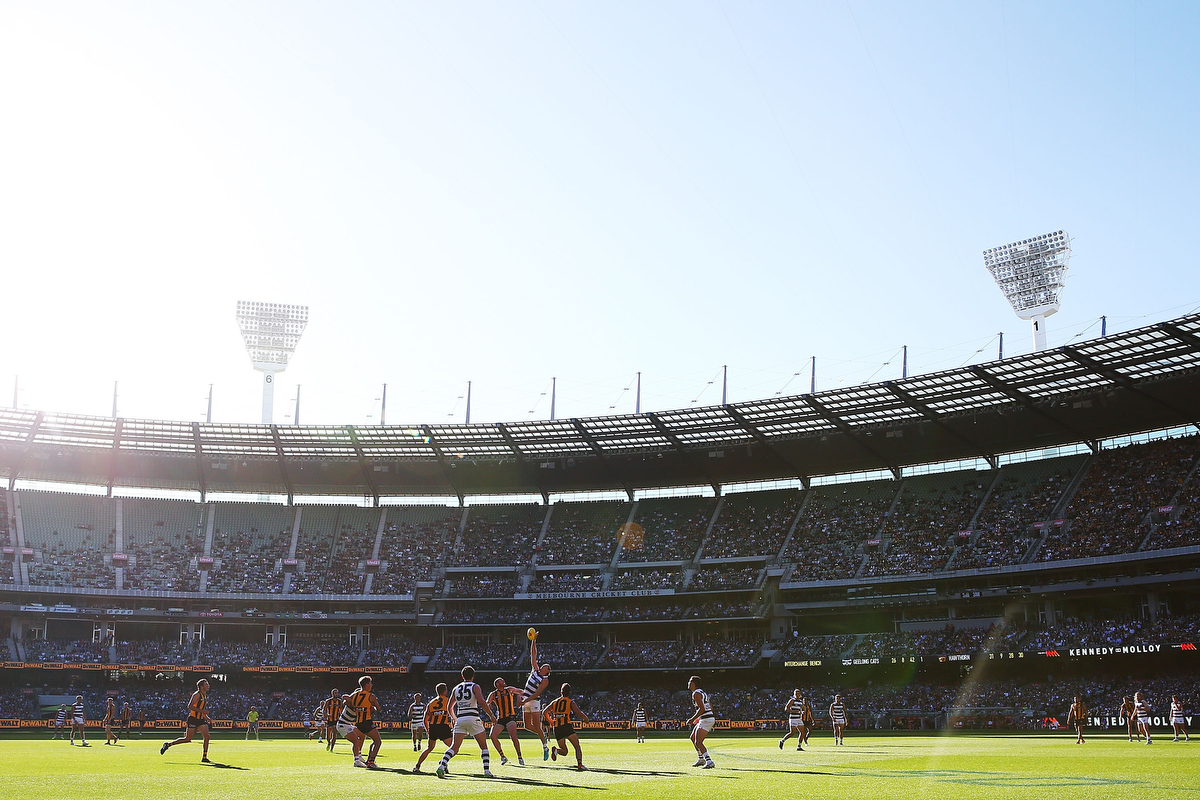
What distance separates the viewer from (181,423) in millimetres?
70250

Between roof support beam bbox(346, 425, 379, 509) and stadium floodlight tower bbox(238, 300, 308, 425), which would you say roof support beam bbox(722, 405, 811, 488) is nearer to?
roof support beam bbox(346, 425, 379, 509)

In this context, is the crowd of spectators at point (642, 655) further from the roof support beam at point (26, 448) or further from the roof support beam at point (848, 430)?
the roof support beam at point (26, 448)

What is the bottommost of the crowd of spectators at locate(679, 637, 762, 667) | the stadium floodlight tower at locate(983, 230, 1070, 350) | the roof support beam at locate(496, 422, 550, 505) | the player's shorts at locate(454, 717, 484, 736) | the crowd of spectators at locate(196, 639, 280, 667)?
the crowd of spectators at locate(196, 639, 280, 667)

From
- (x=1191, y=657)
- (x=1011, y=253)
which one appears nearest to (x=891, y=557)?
(x=1191, y=657)

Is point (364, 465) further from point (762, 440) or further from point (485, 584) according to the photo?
point (762, 440)

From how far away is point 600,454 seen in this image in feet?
245

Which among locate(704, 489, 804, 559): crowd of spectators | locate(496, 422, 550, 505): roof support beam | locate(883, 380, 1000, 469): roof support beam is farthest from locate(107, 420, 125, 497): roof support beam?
locate(883, 380, 1000, 469): roof support beam

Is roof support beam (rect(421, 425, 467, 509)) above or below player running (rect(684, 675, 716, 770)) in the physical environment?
above

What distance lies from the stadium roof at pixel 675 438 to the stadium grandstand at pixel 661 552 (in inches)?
10.2

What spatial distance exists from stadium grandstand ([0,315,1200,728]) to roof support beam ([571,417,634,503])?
1.13 feet

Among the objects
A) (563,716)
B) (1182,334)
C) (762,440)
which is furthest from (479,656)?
(563,716)

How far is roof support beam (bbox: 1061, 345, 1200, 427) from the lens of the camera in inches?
2063

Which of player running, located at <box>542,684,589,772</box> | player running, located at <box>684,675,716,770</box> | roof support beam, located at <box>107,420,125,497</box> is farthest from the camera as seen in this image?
roof support beam, located at <box>107,420,125,497</box>

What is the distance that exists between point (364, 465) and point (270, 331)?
1347 cm
